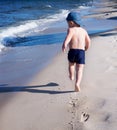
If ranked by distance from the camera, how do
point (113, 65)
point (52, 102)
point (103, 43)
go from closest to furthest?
point (52, 102) < point (113, 65) < point (103, 43)

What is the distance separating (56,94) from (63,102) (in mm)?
502

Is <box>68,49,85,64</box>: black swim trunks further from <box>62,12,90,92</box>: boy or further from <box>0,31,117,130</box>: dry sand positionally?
<box>0,31,117,130</box>: dry sand

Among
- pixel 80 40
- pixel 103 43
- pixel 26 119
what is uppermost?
pixel 80 40

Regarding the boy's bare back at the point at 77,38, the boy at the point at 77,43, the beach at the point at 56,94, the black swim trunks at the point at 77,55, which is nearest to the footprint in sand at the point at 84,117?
the beach at the point at 56,94

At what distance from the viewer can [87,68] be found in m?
8.93

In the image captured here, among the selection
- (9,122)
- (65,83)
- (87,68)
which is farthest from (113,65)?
(9,122)

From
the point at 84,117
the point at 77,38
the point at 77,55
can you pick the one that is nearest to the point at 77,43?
the point at 77,38

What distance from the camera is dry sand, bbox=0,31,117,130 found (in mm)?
5883

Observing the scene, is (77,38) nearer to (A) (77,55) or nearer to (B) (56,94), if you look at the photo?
(A) (77,55)

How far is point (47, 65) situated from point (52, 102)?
11.0 ft

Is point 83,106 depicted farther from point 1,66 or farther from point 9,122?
point 1,66

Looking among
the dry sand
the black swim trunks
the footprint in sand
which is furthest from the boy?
the footprint in sand

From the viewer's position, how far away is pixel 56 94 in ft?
23.8

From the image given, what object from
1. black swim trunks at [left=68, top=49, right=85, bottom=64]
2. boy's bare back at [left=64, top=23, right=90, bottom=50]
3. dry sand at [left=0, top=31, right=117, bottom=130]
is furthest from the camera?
black swim trunks at [left=68, top=49, right=85, bottom=64]
